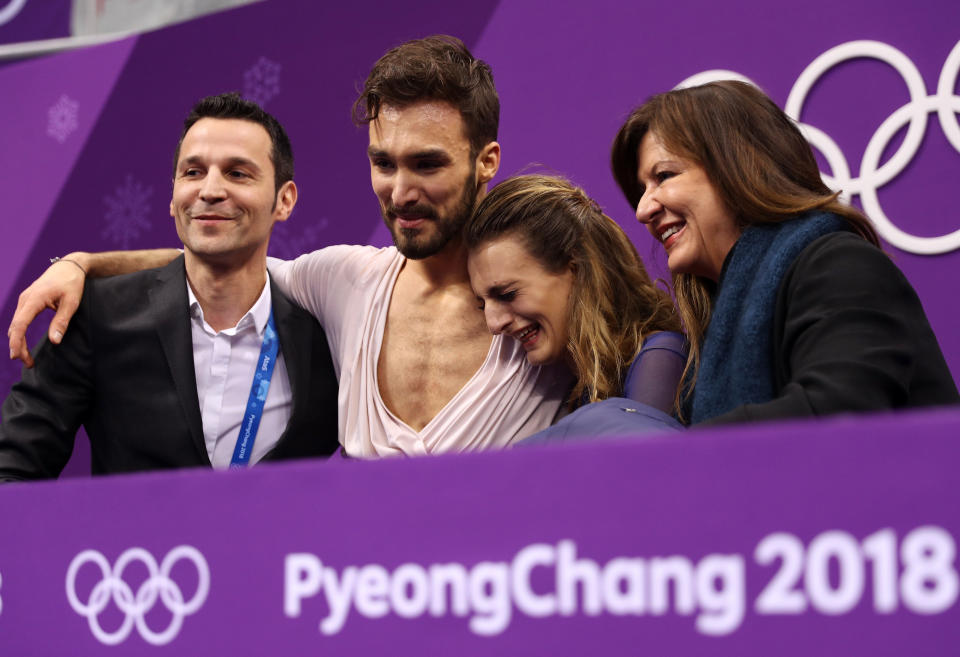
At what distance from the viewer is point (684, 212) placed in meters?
1.72

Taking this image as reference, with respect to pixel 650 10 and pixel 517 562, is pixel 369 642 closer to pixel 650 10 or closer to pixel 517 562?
pixel 517 562

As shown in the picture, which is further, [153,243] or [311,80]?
[153,243]

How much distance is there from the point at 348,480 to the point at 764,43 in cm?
187

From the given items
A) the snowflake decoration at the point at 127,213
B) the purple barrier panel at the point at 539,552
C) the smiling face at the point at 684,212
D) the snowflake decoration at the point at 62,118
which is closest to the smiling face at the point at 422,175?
the smiling face at the point at 684,212

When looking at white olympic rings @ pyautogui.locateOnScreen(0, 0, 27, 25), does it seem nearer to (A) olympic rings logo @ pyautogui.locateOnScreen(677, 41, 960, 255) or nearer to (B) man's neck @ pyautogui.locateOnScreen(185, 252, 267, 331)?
(B) man's neck @ pyautogui.locateOnScreen(185, 252, 267, 331)

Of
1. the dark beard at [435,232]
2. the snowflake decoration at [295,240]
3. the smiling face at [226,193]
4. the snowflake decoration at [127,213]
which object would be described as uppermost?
the snowflake decoration at [127,213]

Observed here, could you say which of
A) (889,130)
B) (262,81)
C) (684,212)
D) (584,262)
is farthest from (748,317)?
(262,81)

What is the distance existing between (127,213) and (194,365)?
165 centimetres

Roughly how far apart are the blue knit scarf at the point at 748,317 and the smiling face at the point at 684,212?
7cm

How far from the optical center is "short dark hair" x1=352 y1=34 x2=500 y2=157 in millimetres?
2127

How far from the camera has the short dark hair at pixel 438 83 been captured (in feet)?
6.98

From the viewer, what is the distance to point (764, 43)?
247 centimetres

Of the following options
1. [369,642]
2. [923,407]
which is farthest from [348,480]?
[923,407]

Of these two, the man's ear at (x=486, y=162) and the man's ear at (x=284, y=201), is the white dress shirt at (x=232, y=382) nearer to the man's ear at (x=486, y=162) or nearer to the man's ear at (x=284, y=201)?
the man's ear at (x=284, y=201)
